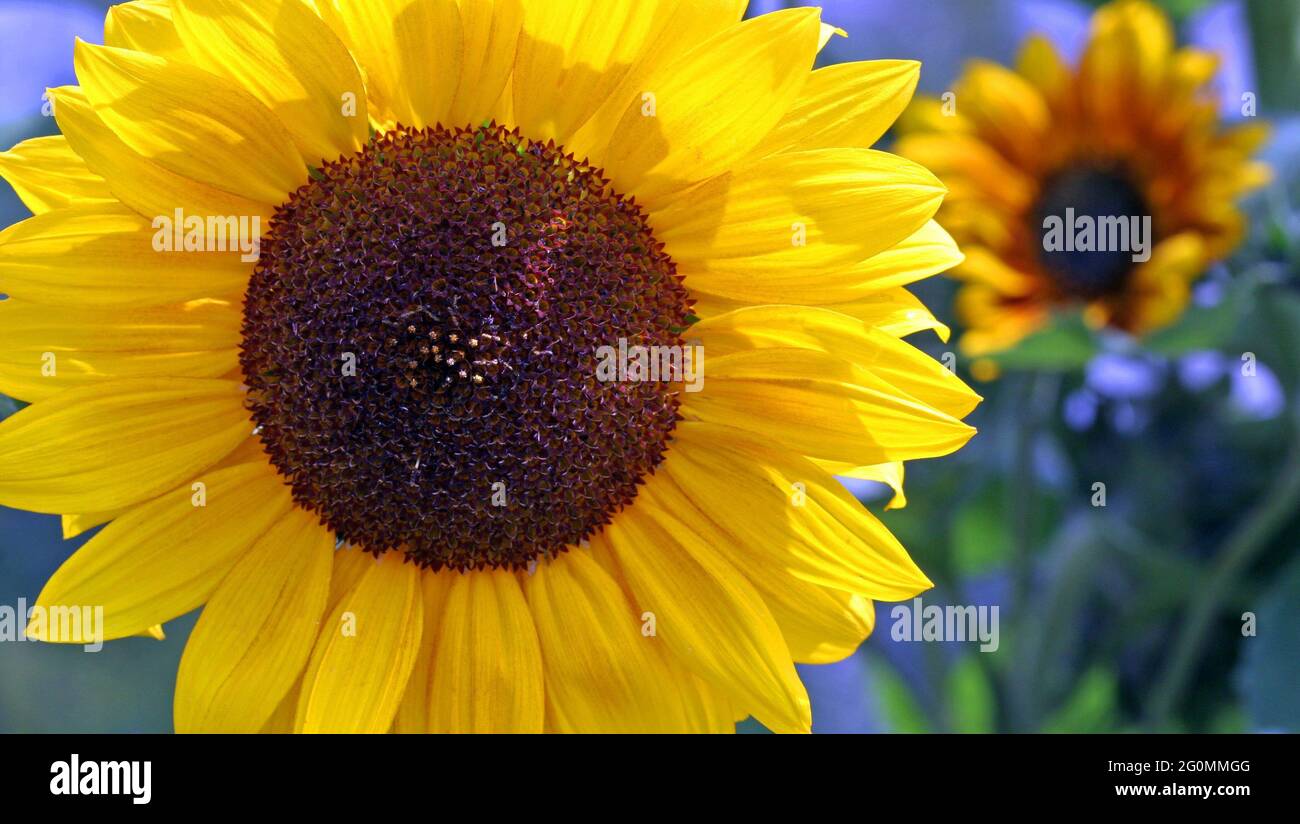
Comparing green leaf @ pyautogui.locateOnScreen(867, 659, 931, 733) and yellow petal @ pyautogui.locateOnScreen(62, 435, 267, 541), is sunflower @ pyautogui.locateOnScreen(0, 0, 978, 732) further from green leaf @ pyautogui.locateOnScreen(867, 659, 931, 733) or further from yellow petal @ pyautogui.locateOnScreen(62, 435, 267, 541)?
green leaf @ pyautogui.locateOnScreen(867, 659, 931, 733)

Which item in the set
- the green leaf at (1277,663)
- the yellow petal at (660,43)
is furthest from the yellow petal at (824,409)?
the green leaf at (1277,663)

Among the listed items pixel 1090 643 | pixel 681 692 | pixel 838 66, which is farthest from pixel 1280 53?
pixel 681 692

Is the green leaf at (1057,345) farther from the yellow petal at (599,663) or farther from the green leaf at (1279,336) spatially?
the yellow petal at (599,663)

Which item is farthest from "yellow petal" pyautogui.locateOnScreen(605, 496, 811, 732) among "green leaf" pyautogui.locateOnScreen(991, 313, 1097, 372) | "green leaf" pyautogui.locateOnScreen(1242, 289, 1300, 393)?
"green leaf" pyautogui.locateOnScreen(1242, 289, 1300, 393)

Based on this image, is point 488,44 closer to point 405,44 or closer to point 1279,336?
point 405,44

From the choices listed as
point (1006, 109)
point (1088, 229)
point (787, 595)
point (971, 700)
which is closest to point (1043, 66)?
point (1006, 109)

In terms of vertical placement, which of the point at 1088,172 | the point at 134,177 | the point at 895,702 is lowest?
the point at 895,702
